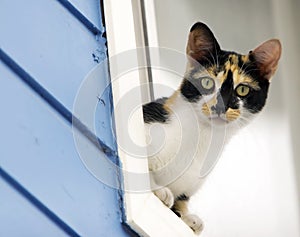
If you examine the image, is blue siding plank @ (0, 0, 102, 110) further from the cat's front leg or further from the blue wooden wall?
the cat's front leg

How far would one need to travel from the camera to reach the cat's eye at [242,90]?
29.7 inches

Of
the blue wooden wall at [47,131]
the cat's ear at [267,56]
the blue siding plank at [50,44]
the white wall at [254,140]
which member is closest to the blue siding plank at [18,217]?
the blue wooden wall at [47,131]

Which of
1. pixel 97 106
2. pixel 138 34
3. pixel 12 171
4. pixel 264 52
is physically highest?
pixel 264 52

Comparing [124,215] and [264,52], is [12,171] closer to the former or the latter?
[124,215]

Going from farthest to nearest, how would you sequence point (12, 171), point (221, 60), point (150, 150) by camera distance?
point (221, 60)
point (150, 150)
point (12, 171)

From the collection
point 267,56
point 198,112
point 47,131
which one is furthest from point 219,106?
point 47,131

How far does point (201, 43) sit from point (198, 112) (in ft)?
0.33

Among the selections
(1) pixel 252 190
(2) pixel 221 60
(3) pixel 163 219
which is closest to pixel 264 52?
(2) pixel 221 60

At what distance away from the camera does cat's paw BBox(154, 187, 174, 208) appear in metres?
0.66

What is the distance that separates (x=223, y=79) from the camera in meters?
0.75

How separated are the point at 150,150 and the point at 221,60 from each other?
18 centimetres

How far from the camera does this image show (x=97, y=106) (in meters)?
0.61

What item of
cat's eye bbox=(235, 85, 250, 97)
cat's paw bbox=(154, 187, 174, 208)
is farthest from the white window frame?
cat's eye bbox=(235, 85, 250, 97)

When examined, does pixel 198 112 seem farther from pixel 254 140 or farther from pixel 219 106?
pixel 254 140
